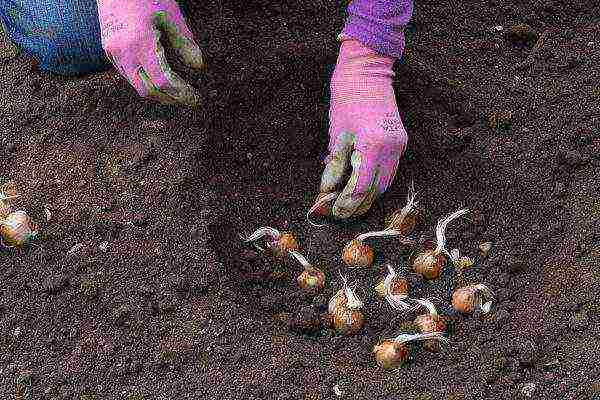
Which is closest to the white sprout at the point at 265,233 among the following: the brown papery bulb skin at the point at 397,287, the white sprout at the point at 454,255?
the brown papery bulb skin at the point at 397,287

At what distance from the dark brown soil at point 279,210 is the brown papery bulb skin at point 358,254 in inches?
1.0

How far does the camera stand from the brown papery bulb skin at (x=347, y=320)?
1539mm

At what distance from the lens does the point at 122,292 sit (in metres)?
1.59

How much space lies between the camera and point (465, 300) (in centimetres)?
154

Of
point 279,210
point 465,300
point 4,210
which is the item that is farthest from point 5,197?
point 465,300

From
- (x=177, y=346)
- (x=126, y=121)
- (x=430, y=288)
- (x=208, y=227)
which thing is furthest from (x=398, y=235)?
(x=126, y=121)

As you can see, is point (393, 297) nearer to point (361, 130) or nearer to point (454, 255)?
point (454, 255)

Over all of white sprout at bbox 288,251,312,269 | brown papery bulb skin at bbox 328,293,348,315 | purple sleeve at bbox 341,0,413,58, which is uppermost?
purple sleeve at bbox 341,0,413,58

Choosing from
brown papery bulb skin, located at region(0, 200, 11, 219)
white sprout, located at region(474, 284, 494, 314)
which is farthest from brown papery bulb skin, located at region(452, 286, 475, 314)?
brown papery bulb skin, located at region(0, 200, 11, 219)

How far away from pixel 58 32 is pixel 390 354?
3.40 ft

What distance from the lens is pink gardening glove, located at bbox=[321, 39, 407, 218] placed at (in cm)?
160

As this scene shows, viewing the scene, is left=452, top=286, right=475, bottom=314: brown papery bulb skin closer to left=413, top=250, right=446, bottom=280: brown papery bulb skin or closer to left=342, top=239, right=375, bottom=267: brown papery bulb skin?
left=413, top=250, right=446, bottom=280: brown papery bulb skin

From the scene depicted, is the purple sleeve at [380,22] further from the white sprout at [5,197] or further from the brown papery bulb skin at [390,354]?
the white sprout at [5,197]

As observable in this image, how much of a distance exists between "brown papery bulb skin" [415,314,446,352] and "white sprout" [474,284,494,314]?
0.08 metres
